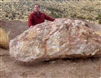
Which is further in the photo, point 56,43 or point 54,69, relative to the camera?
point 56,43

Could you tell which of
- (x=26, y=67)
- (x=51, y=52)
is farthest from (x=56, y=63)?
(x=26, y=67)

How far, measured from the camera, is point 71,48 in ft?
24.2

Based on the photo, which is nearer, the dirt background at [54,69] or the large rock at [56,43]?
the dirt background at [54,69]

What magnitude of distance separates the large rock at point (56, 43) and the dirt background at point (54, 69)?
183mm

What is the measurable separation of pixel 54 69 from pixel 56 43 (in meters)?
0.73

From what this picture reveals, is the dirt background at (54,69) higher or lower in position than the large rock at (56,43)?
lower

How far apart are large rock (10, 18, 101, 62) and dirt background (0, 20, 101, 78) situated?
0.18m

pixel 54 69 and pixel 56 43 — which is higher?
pixel 56 43

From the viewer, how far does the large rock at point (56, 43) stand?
7367 mm

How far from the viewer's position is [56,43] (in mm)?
7418

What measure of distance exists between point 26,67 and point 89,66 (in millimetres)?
1674

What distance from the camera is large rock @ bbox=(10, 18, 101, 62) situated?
7367 millimetres

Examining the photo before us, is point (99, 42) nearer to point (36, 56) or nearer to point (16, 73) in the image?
point (36, 56)

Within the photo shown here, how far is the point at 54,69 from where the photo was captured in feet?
23.4
